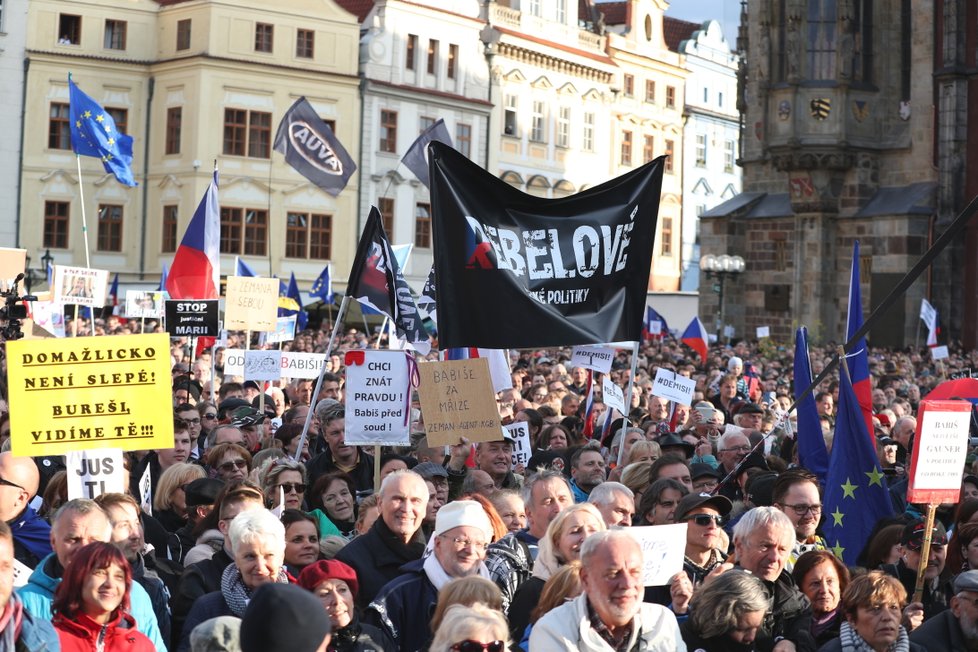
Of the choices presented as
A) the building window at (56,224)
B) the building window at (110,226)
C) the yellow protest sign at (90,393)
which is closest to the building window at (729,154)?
the building window at (110,226)

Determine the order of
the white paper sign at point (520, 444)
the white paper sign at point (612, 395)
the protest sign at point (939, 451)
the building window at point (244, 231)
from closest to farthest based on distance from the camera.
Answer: the protest sign at point (939, 451)
the white paper sign at point (520, 444)
the white paper sign at point (612, 395)
the building window at point (244, 231)

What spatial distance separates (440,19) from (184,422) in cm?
4707

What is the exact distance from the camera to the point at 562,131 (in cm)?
6384

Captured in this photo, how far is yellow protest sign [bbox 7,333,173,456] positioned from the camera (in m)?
7.96

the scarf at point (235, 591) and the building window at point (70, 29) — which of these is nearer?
the scarf at point (235, 591)

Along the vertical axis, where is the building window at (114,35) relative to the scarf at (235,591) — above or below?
above

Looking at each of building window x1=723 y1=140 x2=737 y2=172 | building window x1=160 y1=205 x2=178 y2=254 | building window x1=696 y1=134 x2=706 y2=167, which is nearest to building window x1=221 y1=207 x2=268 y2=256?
building window x1=160 y1=205 x2=178 y2=254

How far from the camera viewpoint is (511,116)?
61156mm

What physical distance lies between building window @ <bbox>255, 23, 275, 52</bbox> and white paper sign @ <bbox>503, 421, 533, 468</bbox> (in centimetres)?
4308

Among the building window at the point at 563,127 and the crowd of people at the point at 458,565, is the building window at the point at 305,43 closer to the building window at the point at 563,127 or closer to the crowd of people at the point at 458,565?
the building window at the point at 563,127

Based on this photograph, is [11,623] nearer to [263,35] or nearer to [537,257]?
[537,257]

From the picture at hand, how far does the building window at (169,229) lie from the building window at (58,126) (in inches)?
161

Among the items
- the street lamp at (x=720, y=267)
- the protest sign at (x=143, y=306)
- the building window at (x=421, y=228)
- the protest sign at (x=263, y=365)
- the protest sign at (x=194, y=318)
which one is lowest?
the protest sign at (x=263, y=365)

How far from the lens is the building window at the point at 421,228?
189 ft
